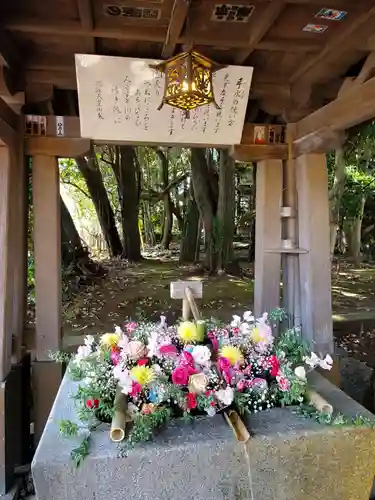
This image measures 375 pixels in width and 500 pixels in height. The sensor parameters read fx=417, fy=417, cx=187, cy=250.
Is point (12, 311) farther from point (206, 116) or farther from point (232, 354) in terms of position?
point (206, 116)

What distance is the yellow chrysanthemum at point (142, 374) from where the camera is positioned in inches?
64.7

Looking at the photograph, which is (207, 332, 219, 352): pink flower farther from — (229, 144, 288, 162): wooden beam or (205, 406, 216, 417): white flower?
(229, 144, 288, 162): wooden beam

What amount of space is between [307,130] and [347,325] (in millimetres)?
2941

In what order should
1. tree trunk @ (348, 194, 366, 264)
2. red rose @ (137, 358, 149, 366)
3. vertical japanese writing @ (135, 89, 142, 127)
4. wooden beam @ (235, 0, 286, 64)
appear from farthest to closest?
tree trunk @ (348, 194, 366, 264)
vertical japanese writing @ (135, 89, 142, 127)
wooden beam @ (235, 0, 286, 64)
red rose @ (137, 358, 149, 366)

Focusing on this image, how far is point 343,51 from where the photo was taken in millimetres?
2561

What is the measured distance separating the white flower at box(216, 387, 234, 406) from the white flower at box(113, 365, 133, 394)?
35 cm

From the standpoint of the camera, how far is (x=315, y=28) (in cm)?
243

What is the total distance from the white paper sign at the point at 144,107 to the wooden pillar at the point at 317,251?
2.12 ft

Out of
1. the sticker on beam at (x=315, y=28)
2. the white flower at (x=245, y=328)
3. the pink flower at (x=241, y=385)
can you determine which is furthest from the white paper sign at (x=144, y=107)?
the pink flower at (x=241, y=385)

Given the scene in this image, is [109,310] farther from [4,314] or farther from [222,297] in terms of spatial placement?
[4,314]

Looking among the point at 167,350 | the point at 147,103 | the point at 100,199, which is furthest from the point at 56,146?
the point at 100,199

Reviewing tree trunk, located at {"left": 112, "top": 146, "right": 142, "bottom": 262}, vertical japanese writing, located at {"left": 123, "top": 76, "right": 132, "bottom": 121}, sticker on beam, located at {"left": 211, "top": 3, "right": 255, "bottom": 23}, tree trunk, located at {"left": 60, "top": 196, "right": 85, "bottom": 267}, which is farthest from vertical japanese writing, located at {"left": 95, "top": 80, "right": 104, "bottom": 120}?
tree trunk, located at {"left": 112, "top": 146, "right": 142, "bottom": 262}

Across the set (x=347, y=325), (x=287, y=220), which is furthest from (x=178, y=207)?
(x=287, y=220)

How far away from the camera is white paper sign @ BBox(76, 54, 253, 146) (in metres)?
2.65
